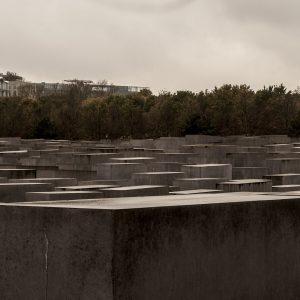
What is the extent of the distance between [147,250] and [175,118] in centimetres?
5397

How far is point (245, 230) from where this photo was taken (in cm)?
627

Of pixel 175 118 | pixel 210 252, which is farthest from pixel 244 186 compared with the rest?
pixel 175 118

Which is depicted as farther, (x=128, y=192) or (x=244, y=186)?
(x=244, y=186)

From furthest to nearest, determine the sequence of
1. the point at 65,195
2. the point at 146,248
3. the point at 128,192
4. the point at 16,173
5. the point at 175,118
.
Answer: the point at 175,118, the point at 16,173, the point at 128,192, the point at 65,195, the point at 146,248

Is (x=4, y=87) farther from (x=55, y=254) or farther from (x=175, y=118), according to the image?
(x=55, y=254)

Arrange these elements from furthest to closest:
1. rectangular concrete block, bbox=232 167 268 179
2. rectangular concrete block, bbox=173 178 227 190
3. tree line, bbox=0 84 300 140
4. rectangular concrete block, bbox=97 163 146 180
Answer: tree line, bbox=0 84 300 140 → rectangular concrete block, bbox=232 167 268 179 → rectangular concrete block, bbox=97 163 146 180 → rectangular concrete block, bbox=173 178 227 190

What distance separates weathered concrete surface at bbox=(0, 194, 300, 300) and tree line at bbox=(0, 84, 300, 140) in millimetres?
43286

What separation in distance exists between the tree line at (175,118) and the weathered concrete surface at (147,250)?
43286 mm

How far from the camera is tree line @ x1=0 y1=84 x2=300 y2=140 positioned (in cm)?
5359

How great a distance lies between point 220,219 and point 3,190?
5.09 m

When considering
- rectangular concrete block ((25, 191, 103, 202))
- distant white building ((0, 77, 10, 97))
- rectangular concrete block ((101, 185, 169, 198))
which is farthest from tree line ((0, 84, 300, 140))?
distant white building ((0, 77, 10, 97))

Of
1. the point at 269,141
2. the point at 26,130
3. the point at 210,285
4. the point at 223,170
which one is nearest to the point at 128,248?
the point at 210,285

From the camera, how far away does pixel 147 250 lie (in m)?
5.44

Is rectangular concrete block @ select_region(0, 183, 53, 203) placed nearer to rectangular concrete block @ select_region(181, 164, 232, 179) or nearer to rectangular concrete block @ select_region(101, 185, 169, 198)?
rectangular concrete block @ select_region(101, 185, 169, 198)
